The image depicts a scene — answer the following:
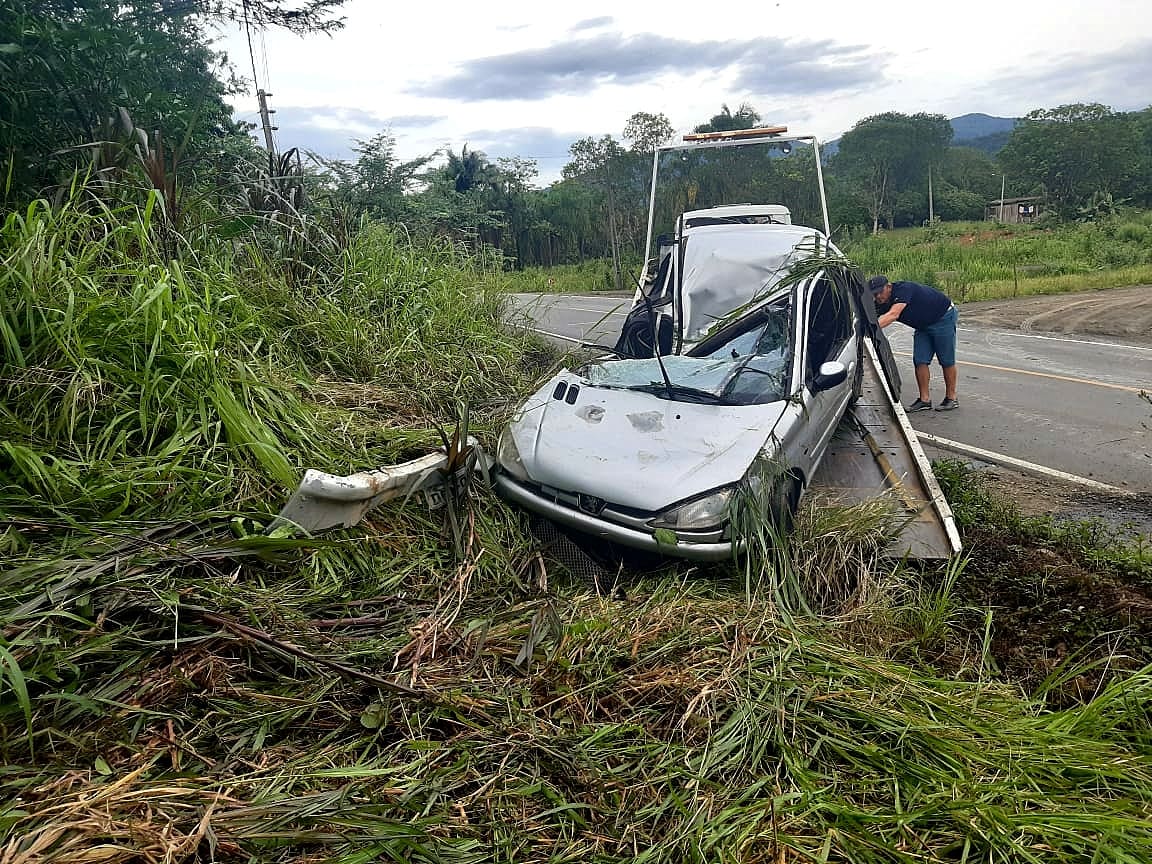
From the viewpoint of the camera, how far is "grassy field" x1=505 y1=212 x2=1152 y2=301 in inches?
686

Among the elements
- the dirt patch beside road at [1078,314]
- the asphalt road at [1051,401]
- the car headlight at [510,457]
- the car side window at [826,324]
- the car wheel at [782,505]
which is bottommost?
the asphalt road at [1051,401]

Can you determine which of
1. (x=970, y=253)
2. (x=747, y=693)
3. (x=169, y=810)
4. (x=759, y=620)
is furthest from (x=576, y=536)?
(x=970, y=253)

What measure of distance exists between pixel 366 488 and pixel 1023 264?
22.3 meters

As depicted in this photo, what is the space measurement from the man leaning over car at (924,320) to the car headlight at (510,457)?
4.65 meters

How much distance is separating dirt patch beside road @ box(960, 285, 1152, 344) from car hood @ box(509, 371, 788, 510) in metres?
10.2

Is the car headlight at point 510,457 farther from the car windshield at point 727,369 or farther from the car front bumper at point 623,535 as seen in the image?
the car windshield at point 727,369

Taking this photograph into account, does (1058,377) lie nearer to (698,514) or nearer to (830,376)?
(830,376)

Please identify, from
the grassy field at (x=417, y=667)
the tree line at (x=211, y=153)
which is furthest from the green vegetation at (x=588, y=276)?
the grassy field at (x=417, y=667)

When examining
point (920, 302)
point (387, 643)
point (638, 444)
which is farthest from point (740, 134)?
point (387, 643)

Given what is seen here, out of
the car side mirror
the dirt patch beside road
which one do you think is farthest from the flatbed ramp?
the dirt patch beside road

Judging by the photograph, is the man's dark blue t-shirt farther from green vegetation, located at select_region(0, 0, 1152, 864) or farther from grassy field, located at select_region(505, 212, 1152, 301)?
grassy field, located at select_region(505, 212, 1152, 301)

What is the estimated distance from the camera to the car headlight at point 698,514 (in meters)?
3.36

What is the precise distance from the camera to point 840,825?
211 cm

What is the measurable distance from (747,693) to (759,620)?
46 centimetres
